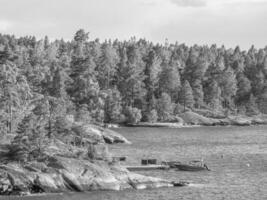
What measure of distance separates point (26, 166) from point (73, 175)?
552 centimetres

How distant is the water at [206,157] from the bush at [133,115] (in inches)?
543

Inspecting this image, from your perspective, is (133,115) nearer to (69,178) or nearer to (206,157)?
(206,157)

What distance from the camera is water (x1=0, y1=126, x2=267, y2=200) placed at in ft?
246

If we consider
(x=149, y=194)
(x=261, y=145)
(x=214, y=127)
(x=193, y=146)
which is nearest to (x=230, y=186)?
(x=149, y=194)

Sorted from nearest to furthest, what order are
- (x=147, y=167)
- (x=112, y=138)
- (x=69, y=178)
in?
(x=69, y=178), (x=147, y=167), (x=112, y=138)

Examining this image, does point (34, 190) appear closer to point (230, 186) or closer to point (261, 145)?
point (230, 186)

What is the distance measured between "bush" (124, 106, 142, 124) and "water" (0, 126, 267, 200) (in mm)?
13793

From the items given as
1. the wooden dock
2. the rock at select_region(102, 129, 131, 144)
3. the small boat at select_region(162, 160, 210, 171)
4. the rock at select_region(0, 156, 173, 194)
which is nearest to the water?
the rock at select_region(0, 156, 173, 194)

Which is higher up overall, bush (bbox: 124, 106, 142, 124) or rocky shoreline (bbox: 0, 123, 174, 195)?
bush (bbox: 124, 106, 142, 124)

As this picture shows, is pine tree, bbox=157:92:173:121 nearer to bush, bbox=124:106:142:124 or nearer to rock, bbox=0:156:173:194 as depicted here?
bush, bbox=124:106:142:124

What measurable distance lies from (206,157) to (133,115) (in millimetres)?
78669

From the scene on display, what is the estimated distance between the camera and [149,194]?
7425cm

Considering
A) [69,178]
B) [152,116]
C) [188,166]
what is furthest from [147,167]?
[152,116]

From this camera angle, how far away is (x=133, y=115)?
190 meters
